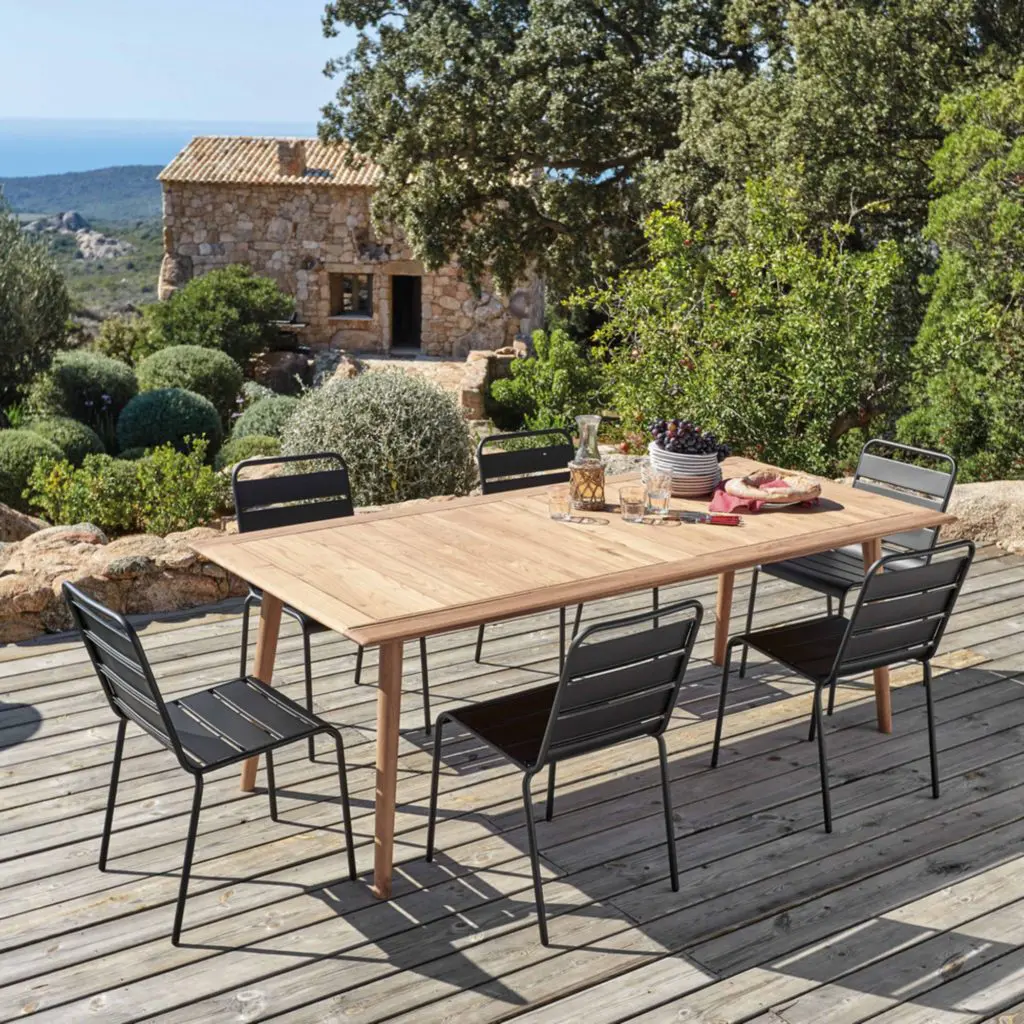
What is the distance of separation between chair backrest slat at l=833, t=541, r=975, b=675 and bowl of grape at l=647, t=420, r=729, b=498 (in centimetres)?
69

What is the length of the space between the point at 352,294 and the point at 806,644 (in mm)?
20601

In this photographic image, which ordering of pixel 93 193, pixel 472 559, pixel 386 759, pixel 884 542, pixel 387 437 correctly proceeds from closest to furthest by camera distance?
pixel 386 759 → pixel 472 559 → pixel 884 542 → pixel 387 437 → pixel 93 193

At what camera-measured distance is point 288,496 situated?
3.87 m

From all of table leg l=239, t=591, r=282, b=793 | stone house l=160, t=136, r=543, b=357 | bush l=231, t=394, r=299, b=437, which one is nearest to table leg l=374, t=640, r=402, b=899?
table leg l=239, t=591, r=282, b=793

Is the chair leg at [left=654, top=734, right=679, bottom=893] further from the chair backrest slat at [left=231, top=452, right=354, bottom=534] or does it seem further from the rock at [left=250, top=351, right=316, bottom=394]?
the rock at [left=250, top=351, right=316, bottom=394]

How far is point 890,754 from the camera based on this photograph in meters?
3.74

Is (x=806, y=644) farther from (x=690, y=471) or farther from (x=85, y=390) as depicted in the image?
(x=85, y=390)

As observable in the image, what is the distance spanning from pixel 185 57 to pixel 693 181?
17504cm

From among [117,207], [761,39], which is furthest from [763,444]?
[117,207]

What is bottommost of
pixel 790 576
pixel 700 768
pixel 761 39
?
pixel 700 768

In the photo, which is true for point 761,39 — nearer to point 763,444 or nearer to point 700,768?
point 763,444

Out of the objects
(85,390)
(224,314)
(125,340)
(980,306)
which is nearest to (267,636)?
(980,306)

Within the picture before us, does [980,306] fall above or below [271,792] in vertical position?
above

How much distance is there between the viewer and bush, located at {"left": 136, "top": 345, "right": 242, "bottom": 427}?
15.7m
